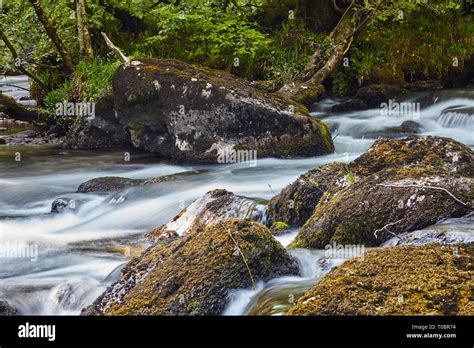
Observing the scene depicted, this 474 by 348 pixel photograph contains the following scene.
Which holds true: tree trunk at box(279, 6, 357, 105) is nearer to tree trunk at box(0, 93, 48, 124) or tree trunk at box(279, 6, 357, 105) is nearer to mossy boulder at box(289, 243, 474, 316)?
tree trunk at box(0, 93, 48, 124)

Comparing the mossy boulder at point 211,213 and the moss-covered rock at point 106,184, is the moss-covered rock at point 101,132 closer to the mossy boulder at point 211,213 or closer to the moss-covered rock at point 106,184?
the moss-covered rock at point 106,184

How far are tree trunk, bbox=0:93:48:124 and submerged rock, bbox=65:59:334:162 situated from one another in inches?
140

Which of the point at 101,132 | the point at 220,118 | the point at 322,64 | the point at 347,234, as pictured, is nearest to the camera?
the point at 347,234

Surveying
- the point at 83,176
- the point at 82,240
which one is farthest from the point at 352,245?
the point at 83,176

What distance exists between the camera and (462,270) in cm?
444

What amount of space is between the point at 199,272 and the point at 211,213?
2588 millimetres

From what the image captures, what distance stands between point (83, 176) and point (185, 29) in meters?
5.83

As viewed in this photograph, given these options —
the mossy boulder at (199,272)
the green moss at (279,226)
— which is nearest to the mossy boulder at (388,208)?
the mossy boulder at (199,272)

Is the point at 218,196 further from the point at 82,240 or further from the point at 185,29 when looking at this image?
the point at 185,29

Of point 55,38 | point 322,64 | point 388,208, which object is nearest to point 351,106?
point 322,64

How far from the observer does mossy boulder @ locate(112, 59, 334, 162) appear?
38.8 ft

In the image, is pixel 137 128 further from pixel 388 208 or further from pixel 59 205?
pixel 388 208

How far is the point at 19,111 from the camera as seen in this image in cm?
1524

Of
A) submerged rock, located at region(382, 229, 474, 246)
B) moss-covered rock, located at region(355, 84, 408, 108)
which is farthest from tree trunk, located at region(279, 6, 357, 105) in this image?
submerged rock, located at region(382, 229, 474, 246)
